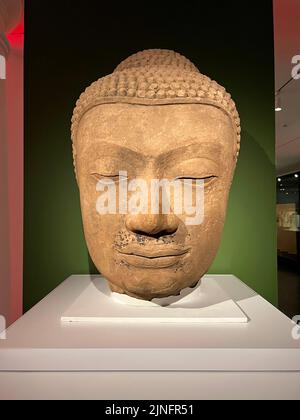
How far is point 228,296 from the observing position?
6.46 ft

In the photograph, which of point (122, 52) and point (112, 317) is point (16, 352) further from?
point (122, 52)

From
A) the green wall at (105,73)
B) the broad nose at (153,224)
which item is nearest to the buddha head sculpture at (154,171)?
the broad nose at (153,224)

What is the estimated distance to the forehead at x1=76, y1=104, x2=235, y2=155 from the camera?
1.62 meters

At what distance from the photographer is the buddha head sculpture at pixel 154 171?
5.31 feet

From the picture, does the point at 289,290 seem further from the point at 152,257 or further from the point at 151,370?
the point at 151,370

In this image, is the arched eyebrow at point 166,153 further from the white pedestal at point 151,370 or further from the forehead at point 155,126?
the white pedestal at point 151,370

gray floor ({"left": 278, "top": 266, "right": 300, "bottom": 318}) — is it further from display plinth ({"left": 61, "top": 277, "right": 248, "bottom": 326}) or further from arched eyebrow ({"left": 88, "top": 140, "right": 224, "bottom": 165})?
arched eyebrow ({"left": 88, "top": 140, "right": 224, "bottom": 165})

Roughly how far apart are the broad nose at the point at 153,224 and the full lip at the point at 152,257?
73 millimetres

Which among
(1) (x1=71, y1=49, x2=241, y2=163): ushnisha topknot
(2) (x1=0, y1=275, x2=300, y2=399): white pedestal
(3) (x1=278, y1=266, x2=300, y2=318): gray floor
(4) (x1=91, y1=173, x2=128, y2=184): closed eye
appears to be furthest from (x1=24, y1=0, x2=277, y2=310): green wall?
(2) (x1=0, y1=275, x2=300, y2=399): white pedestal

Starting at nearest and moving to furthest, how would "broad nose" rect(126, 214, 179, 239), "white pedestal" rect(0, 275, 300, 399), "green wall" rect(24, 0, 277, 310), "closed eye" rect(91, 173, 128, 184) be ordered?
1. "white pedestal" rect(0, 275, 300, 399)
2. "broad nose" rect(126, 214, 179, 239)
3. "closed eye" rect(91, 173, 128, 184)
4. "green wall" rect(24, 0, 277, 310)

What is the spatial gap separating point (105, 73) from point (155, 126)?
109cm

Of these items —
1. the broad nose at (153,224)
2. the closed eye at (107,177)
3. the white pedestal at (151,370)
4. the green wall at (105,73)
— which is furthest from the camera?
the green wall at (105,73)

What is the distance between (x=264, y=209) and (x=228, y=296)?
82 cm

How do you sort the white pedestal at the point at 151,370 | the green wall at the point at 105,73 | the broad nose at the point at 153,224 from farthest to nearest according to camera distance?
1. the green wall at the point at 105,73
2. the broad nose at the point at 153,224
3. the white pedestal at the point at 151,370
